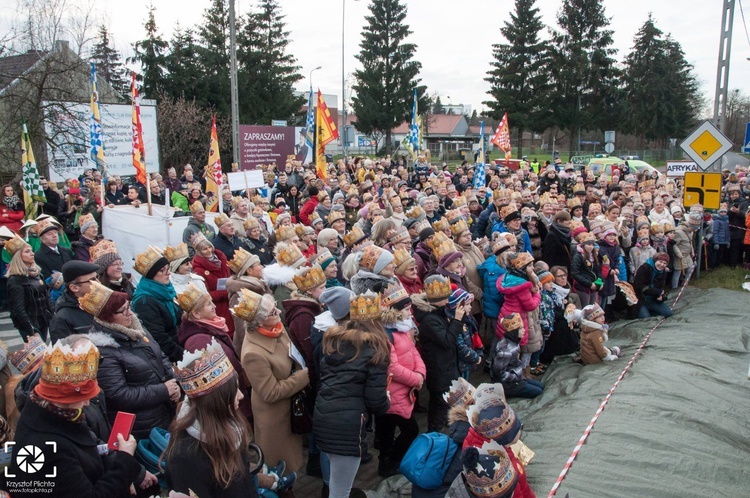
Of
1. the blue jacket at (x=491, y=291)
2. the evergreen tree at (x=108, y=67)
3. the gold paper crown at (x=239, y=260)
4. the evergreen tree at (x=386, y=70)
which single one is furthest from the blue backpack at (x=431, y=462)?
the evergreen tree at (x=386, y=70)

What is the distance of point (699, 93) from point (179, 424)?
7417 cm

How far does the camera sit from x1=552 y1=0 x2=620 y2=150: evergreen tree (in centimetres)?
5338

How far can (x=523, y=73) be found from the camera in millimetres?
53750

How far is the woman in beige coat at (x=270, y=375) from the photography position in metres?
4.15

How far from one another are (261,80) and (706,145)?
30807mm

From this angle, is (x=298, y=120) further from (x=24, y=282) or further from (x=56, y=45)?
(x=24, y=282)

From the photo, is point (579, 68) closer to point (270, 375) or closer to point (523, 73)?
point (523, 73)

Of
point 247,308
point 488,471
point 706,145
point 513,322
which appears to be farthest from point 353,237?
point 706,145

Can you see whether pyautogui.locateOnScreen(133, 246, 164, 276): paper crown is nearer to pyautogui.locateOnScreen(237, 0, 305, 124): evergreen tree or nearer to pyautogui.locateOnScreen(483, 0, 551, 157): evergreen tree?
pyautogui.locateOnScreen(237, 0, 305, 124): evergreen tree

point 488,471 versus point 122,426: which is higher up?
point 122,426

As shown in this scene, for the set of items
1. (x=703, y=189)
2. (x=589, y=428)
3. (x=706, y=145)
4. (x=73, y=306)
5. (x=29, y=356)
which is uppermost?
(x=706, y=145)

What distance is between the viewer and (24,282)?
6.80 metres

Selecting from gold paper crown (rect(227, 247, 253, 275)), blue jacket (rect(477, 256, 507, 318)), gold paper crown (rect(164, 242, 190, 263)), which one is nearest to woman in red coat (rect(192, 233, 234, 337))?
gold paper crown (rect(164, 242, 190, 263))

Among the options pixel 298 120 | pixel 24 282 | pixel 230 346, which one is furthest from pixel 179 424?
pixel 298 120
